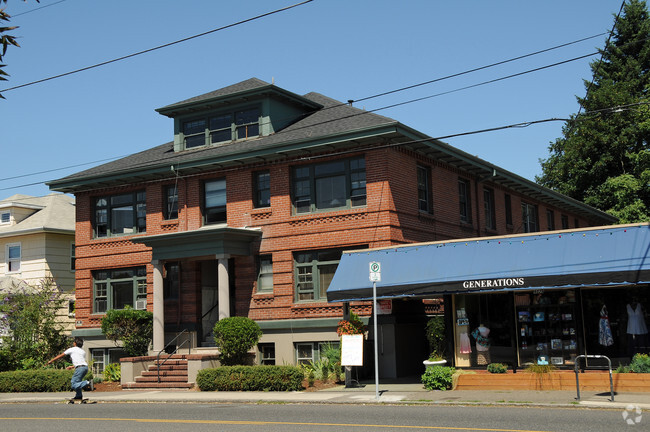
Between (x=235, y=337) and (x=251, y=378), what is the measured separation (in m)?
2.57

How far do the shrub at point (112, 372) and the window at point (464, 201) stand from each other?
48.5 ft

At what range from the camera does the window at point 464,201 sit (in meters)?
29.8

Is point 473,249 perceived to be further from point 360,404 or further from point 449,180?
point 449,180

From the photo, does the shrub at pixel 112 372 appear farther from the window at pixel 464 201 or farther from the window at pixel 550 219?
the window at pixel 550 219

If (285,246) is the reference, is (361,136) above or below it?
above

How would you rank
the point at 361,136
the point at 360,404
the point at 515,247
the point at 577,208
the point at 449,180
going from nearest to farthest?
1. the point at 360,404
2. the point at 515,247
3. the point at 361,136
4. the point at 449,180
5. the point at 577,208

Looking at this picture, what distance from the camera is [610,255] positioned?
60.0 feet

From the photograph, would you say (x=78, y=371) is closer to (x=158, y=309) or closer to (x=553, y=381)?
(x=158, y=309)

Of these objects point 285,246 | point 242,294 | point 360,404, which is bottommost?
point 360,404

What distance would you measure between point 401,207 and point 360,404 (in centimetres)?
919

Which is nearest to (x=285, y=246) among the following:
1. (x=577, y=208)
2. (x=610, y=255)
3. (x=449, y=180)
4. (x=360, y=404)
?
(x=449, y=180)

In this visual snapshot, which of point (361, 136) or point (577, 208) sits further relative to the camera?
point (577, 208)

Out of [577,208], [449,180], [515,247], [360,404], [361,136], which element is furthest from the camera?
[577,208]

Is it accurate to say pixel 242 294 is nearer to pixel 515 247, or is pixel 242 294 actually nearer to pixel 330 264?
pixel 330 264
